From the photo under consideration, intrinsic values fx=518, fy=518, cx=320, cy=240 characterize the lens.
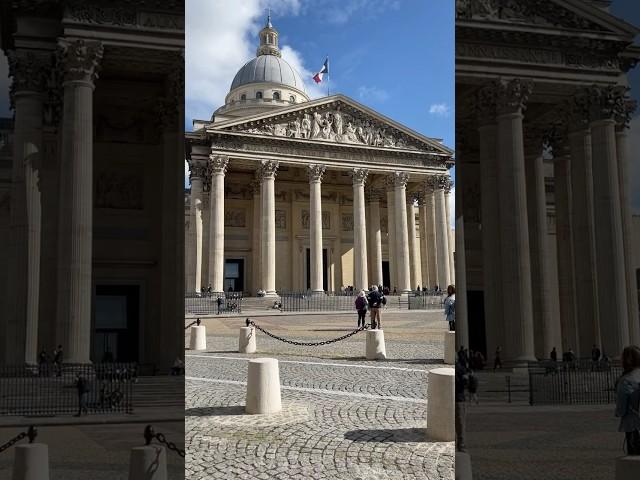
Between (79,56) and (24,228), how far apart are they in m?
1.03

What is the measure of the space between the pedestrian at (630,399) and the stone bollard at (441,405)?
1267 millimetres

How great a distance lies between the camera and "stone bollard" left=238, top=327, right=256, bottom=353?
2365 millimetres

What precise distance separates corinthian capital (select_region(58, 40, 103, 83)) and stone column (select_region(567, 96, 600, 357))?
346cm

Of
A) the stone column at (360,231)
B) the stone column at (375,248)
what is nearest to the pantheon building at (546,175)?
the stone column at (375,248)

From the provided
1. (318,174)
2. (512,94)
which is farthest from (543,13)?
(318,174)

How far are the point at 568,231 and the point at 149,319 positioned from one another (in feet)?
12.1

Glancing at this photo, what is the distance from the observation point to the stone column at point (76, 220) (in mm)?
2777

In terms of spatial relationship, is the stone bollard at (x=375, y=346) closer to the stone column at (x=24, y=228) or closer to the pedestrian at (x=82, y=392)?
the pedestrian at (x=82, y=392)

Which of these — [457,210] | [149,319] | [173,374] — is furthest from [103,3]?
[457,210]

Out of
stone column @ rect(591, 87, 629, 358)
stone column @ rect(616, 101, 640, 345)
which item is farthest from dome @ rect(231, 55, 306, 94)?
stone column @ rect(616, 101, 640, 345)

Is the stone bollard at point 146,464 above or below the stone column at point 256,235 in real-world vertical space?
below

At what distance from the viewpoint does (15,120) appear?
3.03 metres

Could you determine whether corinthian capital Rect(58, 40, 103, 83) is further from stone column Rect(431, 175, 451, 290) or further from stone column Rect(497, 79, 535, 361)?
stone column Rect(497, 79, 535, 361)

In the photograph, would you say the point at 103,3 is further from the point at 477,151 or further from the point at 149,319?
the point at 477,151
